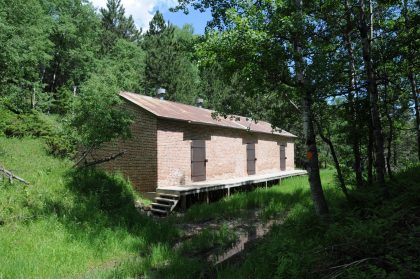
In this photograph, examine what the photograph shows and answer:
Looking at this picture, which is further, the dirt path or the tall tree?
the tall tree

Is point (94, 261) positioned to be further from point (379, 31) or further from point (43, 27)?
point (43, 27)

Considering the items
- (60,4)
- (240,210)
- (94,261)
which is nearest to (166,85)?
(60,4)

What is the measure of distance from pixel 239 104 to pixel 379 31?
4958mm

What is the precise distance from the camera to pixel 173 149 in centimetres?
1363

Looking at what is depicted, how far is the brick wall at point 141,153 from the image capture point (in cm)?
1300

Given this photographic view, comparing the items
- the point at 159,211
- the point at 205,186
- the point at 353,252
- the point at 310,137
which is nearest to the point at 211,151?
the point at 205,186

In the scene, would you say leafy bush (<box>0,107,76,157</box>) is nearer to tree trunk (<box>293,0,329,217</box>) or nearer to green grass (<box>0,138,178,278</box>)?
green grass (<box>0,138,178,278</box>)

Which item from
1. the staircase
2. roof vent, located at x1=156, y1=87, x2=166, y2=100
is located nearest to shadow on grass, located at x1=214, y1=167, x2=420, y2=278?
the staircase

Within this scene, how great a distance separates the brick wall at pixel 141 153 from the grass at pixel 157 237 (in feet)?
6.23

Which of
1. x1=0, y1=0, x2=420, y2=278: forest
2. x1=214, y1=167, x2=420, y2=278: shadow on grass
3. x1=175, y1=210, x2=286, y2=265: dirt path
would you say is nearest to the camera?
x1=214, y1=167, x2=420, y2=278: shadow on grass

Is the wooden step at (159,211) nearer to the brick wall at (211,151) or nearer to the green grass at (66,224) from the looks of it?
the brick wall at (211,151)

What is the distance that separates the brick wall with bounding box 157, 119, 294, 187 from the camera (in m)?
13.3

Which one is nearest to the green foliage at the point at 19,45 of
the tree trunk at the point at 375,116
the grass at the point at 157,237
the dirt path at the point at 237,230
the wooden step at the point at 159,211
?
the wooden step at the point at 159,211

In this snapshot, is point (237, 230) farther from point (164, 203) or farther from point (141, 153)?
point (141, 153)
